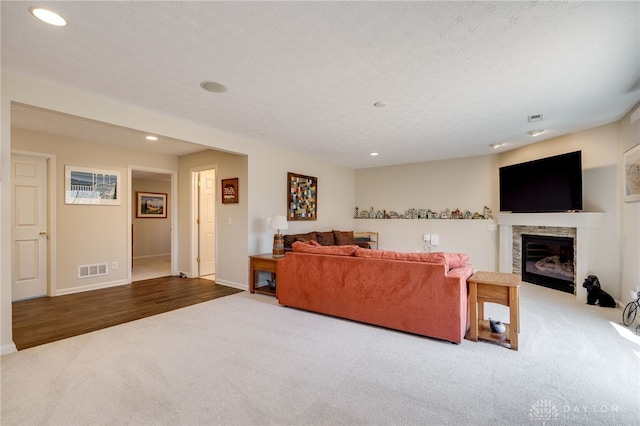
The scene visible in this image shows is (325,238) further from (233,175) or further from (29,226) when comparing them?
(29,226)

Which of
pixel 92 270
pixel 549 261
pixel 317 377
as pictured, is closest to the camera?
pixel 317 377

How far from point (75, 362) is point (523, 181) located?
614cm

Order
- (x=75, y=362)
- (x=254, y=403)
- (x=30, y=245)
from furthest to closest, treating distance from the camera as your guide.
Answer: (x=30, y=245), (x=75, y=362), (x=254, y=403)

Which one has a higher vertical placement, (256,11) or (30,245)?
(256,11)

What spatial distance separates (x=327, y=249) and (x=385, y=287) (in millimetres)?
837

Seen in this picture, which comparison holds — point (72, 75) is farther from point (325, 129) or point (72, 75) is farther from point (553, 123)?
point (553, 123)

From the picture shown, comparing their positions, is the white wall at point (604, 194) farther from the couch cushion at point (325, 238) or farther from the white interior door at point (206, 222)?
the white interior door at point (206, 222)

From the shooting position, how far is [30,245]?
4.18 metres

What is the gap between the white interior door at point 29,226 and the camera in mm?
4059

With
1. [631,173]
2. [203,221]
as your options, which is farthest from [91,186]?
Answer: [631,173]

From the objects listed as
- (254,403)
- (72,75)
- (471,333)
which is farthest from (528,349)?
(72,75)

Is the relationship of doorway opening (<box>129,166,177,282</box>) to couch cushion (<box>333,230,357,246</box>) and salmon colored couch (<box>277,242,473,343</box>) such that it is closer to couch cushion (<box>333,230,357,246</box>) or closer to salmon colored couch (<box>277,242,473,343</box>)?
couch cushion (<box>333,230,357,246</box>)

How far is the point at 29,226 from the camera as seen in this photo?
13.7 feet

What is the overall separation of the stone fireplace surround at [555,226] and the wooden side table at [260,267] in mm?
4120
